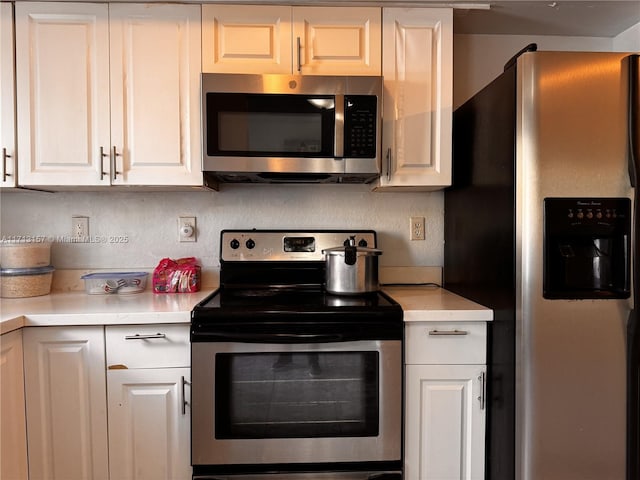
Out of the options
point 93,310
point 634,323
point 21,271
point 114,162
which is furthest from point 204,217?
point 634,323

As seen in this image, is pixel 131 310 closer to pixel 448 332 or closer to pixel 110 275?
pixel 110 275

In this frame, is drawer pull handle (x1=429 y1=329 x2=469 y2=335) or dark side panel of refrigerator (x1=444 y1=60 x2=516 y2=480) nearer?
dark side panel of refrigerator (x1=444 y1=60 x2=516 y2=480)

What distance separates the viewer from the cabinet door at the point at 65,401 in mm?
1488

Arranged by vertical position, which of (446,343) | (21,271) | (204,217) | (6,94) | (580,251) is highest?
(6,94)

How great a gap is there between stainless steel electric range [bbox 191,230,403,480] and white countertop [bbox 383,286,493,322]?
0.08 metres

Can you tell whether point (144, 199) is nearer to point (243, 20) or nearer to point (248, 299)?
point (248, 299)

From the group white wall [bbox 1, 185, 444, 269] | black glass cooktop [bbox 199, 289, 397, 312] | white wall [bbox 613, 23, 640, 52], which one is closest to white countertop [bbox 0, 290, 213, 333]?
black glass cooktop [bbox 199, 289, 397, 312]

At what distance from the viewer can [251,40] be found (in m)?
1.75

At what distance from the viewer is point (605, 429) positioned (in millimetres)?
1352

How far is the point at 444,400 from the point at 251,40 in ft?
5.18

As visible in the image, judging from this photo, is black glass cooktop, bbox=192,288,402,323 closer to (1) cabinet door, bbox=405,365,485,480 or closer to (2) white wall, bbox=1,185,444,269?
(1) cabinet door, bbox=405,365,485,480

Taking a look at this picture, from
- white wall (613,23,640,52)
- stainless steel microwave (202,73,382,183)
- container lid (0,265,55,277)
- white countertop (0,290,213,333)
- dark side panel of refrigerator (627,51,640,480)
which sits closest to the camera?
dark side panel of refrigerator (627,51,640,480)

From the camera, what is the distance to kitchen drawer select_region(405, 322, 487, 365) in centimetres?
155

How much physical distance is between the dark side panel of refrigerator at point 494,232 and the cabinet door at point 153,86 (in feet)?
3.64
